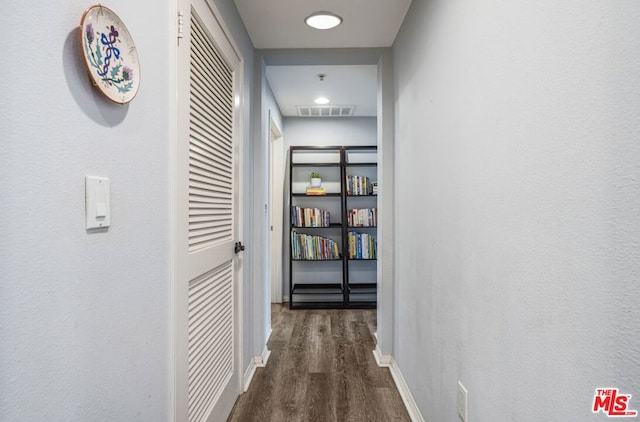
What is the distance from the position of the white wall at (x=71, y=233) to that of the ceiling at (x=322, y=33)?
1216mm

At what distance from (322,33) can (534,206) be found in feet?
6.74

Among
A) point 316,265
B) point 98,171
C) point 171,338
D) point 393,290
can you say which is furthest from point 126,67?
point 316,265

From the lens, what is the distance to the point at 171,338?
1232 millimetres

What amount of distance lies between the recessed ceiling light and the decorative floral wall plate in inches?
59.7

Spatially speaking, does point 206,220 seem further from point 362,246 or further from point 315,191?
point 362,246

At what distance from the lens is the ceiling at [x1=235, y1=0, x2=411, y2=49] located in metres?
2.08

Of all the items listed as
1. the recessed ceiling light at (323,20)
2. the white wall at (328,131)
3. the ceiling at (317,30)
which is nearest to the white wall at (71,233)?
the ceiling at (317,30)

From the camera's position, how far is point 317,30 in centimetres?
240

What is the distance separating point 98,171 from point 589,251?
1064 millimetres

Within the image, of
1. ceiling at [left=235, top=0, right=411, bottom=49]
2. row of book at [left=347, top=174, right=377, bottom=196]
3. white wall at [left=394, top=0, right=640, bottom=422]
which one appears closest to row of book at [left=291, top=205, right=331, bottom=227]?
row of book at [left=347, top=174, right=377, bottom=196]

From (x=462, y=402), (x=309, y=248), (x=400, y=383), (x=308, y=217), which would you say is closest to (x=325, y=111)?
(x=308, y=217)

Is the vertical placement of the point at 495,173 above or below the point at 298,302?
above

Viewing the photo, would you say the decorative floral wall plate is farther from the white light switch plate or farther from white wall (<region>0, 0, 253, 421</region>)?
the white light switch plate

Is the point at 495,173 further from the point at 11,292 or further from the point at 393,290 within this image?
the point at 393,290
